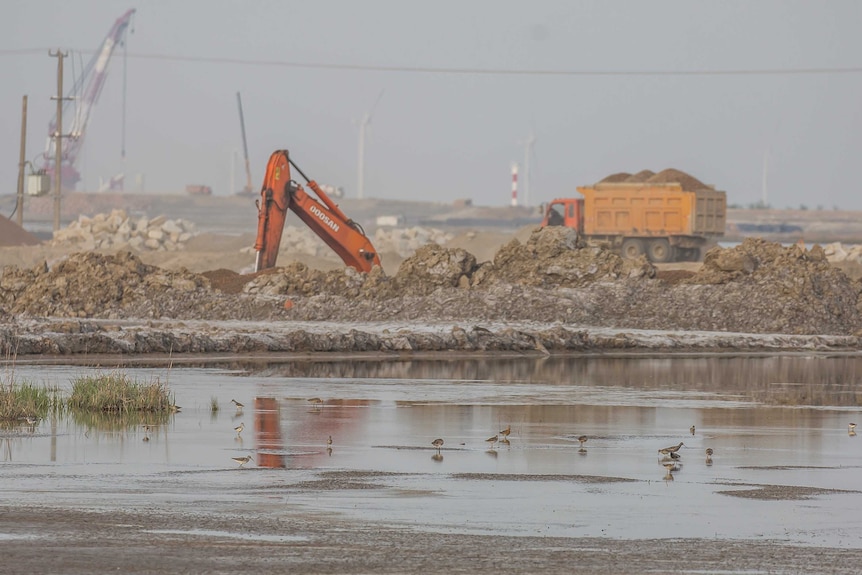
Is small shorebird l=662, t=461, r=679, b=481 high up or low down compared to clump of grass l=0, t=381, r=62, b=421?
down

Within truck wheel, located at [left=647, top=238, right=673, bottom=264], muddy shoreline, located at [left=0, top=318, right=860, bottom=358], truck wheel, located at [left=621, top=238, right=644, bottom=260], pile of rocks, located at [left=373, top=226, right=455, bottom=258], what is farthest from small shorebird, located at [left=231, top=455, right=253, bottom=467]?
pile of rocks, located at [left=373, top=226, right=455, bottom=258]

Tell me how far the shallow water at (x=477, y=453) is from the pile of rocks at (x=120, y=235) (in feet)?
180

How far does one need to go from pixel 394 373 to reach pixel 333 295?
43.6ft

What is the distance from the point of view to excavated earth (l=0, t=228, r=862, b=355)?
1471 inches

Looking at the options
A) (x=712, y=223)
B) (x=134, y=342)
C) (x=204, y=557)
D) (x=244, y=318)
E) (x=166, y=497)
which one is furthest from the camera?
(x=712, y=223)

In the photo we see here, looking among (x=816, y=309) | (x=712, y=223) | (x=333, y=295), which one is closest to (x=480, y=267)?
(x=333, y=295)

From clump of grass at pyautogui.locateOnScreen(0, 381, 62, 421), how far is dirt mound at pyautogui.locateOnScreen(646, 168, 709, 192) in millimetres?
48876

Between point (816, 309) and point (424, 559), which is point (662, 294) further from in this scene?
point (424, 559)

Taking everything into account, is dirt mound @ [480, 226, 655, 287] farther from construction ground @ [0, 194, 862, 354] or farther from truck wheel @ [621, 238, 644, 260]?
truck wheel @ [621, 238, 644, 260]

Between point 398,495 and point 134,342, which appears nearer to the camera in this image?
point 398,495

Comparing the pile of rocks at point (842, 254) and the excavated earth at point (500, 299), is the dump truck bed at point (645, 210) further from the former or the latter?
the excavated earth at point (500, 299)

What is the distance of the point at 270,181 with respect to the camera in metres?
44.6

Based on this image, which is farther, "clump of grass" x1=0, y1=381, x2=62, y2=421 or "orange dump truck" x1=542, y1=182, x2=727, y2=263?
"orange dump truck" x1=542, y1=182, x2=727, y2=263

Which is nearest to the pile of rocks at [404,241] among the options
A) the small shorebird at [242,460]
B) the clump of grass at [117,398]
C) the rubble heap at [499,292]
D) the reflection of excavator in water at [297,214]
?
the reflection of excavator in water at [297,214]
